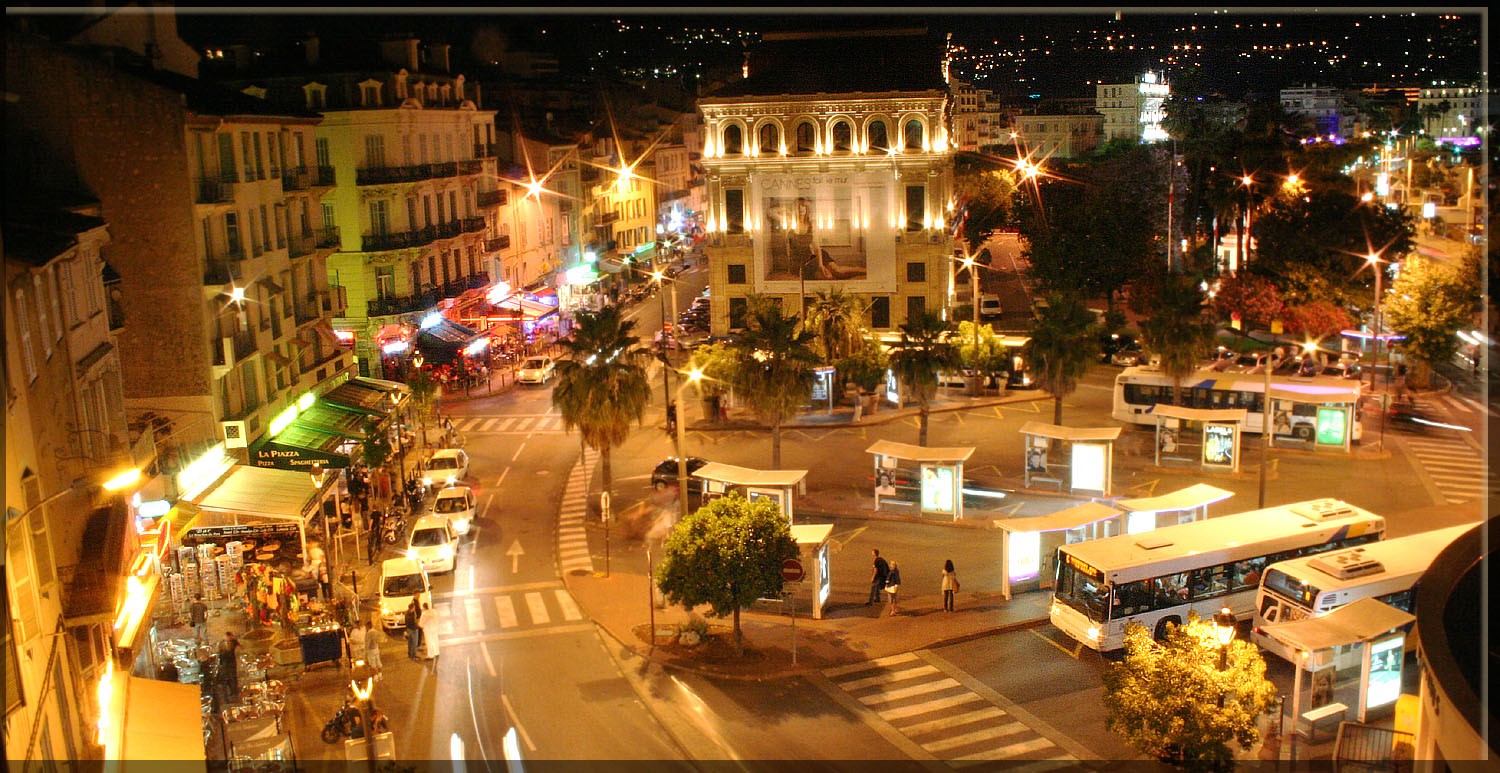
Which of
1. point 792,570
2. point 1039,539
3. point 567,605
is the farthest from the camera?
point 1039,539

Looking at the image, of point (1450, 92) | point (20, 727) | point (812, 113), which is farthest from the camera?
point (1450, 92)

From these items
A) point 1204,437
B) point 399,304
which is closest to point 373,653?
point 1204,437

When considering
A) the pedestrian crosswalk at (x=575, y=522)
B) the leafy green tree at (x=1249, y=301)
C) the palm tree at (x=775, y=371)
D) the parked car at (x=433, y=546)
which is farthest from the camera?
the leafy green tree at (x=1249, y=301)

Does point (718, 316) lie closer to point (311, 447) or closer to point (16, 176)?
point (311, 447)

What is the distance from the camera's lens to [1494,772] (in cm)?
1012

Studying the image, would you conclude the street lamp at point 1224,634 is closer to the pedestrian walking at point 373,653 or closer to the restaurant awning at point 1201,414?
the pedestrian walking at point 373,653

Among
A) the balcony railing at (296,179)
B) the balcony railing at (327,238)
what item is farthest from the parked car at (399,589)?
the balcony railing at (327,238)

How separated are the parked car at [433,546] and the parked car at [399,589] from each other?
2111mm

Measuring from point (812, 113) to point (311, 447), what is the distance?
3321 cm

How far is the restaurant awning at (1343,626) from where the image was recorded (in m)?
22.3

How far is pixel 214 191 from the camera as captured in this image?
3206 cm

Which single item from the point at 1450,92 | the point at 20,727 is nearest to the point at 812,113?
the point at 20,727

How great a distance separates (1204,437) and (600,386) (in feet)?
68.1

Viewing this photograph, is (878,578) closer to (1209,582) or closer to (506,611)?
(1209,582)
